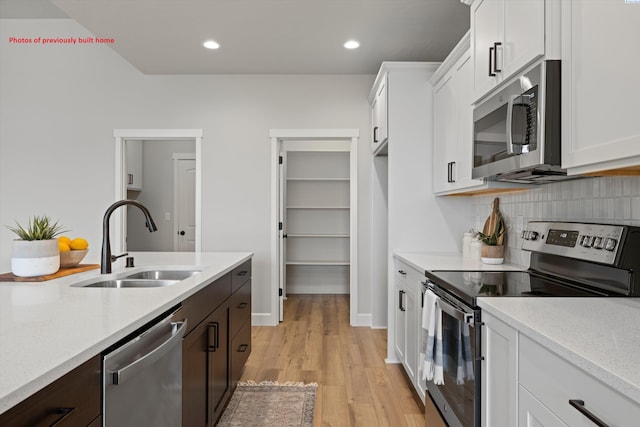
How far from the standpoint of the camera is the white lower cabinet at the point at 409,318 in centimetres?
241

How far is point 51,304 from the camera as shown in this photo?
1278 millimetres

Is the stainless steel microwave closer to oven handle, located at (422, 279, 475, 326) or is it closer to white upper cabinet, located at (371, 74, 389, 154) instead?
oven handle, located at (422, 279, 475, 326)

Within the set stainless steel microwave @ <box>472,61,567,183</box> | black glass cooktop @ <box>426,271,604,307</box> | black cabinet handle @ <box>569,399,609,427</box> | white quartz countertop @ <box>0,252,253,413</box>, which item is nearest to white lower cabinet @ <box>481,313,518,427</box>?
black glass cooktop @ <box>426,271,604,307</box>

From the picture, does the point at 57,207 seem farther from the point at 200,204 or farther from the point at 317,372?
the point at 317,372

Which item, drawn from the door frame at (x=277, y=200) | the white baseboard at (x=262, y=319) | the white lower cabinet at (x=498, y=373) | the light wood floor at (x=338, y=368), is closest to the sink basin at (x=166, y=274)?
the light wood floor at (x=338, y=368)

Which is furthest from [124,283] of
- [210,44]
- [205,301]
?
[210,44]

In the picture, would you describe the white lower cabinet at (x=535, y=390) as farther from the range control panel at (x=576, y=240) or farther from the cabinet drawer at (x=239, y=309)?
the cabinet drawer at (x=239, y=309)

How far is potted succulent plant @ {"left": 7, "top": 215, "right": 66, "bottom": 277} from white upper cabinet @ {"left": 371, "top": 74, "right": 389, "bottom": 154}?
2.50 m

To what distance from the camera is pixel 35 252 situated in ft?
5.47

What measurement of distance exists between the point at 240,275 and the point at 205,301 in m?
0.83

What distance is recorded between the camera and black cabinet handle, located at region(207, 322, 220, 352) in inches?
76.1

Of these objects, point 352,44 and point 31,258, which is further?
point 352,44

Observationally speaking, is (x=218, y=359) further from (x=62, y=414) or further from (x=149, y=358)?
(x=62, y=414)

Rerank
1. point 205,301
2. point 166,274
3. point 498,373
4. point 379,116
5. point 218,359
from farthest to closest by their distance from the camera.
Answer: point 379,116 → point 166,274 → point 218,359 → point 205,301 → point 498,373
